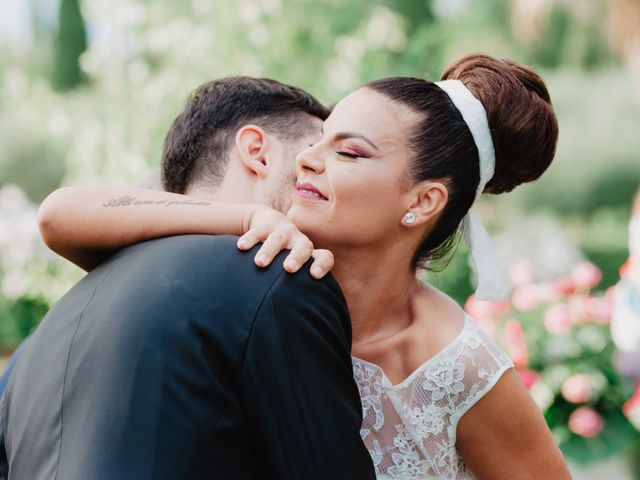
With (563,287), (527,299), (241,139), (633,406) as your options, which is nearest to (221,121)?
(241,139)

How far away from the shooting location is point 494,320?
613cm

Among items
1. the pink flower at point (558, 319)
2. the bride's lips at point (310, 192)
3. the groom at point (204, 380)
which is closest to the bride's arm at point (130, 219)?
the groom at point (204, 380)

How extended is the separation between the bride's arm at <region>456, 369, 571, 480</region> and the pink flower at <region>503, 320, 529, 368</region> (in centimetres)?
301

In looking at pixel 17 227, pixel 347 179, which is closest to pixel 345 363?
pixel 347 179

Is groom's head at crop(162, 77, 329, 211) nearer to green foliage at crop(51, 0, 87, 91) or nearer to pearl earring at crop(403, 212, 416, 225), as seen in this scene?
pearl earring at crop(403, 212, 416, 225)

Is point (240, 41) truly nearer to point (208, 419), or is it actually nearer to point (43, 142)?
point (43, 142)

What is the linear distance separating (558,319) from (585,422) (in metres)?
0.68

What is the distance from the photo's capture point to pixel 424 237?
267cm

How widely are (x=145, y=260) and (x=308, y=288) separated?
14.2 inches

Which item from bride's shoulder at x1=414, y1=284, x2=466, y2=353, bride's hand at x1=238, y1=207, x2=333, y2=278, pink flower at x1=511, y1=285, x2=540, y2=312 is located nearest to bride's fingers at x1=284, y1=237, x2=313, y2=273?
bride's hand at x1=238, y1=207, x2=333, y2=278

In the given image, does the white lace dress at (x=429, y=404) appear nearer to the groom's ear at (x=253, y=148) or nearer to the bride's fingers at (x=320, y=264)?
the groom's ear at (x=253, y=148)

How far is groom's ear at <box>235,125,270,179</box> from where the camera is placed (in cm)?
252

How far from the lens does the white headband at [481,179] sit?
2.61 m

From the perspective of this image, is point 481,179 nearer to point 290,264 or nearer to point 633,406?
point 290,264
